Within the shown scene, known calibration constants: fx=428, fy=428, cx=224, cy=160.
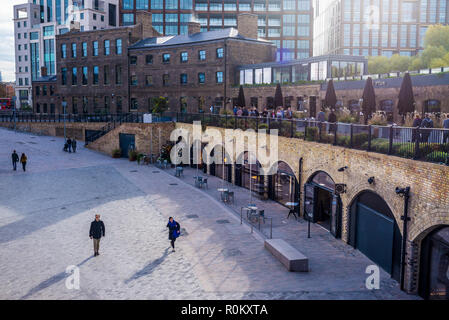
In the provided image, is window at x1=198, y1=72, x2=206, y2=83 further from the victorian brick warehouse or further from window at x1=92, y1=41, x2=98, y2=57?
window at x1=92, y1=41, x2=98, y2=57

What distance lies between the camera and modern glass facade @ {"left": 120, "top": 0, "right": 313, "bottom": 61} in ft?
261

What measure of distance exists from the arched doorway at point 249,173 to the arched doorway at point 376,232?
8459mm

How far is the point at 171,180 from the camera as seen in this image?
3048cm

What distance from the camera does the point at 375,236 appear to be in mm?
15086

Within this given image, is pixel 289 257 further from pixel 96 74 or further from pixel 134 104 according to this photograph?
pixel 96 74

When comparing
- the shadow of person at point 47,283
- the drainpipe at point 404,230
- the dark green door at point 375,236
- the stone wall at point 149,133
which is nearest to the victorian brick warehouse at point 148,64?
the stone wall at point 149,133

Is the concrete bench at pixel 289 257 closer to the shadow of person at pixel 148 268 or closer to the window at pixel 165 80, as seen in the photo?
the shadow of person at pixel 148 268

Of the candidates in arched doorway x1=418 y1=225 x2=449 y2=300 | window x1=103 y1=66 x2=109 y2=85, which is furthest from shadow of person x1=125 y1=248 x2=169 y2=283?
window x1=103 y1=66 x2=109 y2=85

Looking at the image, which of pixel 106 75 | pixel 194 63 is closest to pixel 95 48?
pixel 106 75

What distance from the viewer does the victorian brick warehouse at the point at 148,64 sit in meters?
47.8

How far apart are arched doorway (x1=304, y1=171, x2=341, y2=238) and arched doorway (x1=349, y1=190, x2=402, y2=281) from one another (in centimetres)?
174

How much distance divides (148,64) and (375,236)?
42.9m
